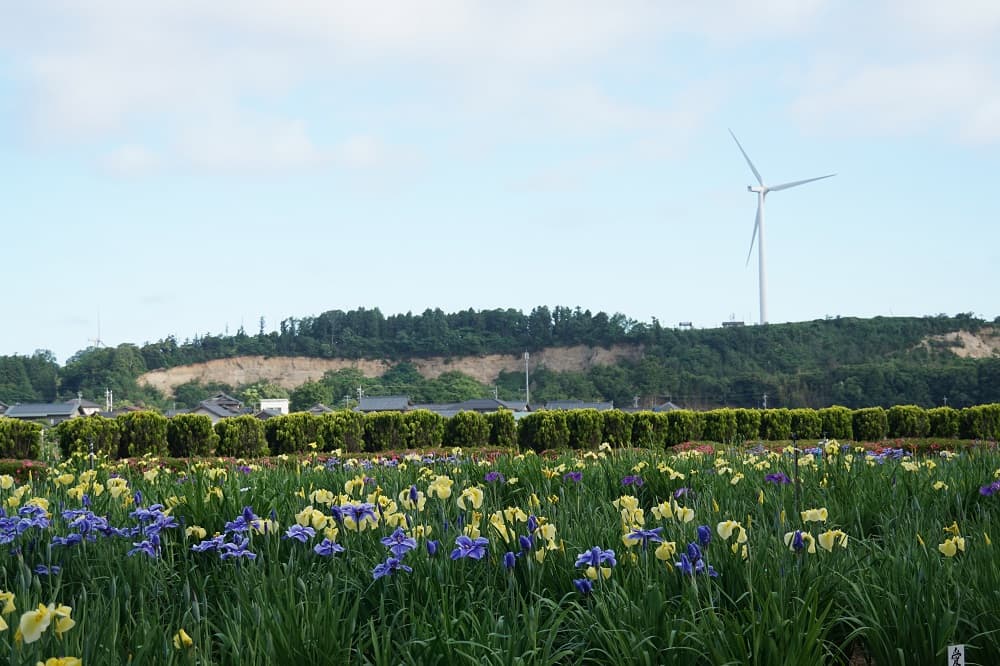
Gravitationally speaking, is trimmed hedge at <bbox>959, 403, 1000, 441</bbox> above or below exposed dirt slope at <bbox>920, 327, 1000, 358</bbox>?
below

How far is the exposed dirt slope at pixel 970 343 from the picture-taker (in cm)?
7712

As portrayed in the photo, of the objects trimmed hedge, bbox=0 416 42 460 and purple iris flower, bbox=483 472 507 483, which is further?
trimmed hedge, bbox=0 416 42 460

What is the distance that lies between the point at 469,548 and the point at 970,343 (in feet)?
296

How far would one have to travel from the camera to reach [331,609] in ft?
8.86

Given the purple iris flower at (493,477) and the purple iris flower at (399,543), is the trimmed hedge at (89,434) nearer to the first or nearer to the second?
the purple iris flower at (493,477)

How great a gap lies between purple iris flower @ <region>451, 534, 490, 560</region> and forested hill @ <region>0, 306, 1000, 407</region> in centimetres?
5968

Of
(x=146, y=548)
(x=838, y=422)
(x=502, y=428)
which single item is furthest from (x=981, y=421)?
(x=146, y=548)

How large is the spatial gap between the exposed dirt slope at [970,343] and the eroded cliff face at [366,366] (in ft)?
127

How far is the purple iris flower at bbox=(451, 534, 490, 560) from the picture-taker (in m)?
3.14

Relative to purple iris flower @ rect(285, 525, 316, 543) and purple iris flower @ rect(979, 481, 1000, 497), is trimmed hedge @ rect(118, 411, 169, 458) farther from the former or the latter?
purple iris flower @ rect(979, 481, 1000, 497)

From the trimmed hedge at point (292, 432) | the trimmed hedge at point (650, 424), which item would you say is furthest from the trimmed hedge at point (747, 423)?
the trimmed hedge at point (292, 432)

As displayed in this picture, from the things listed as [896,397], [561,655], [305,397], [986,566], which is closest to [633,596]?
[561,655]

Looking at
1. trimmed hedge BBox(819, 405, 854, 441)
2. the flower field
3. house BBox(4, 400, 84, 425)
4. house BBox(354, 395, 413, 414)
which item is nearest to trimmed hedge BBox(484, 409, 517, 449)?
trimmed hedge BBox(819, 405, 854, 441)

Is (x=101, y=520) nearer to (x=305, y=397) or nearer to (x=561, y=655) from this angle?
(x=561, y=655)
